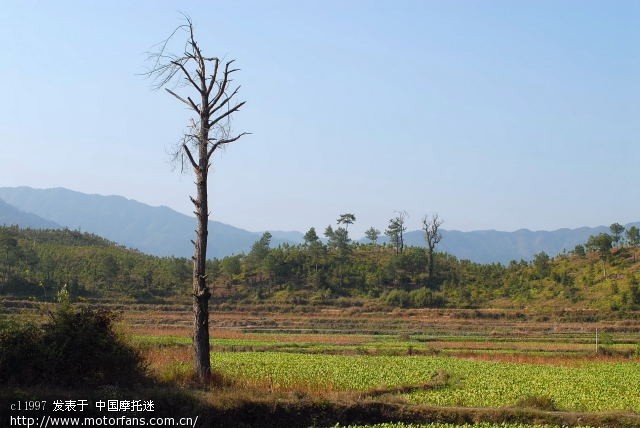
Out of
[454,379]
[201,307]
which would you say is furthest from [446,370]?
[201,307]

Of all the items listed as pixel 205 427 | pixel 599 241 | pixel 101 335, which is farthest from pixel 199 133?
pixel 599 241

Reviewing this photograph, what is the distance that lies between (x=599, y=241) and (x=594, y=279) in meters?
7.13

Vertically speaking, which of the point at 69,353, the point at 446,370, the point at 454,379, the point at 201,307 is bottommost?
the point at 446,370

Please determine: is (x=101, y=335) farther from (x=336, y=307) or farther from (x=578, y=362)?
(x=336, y=307)

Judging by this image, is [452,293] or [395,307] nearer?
[395,307]

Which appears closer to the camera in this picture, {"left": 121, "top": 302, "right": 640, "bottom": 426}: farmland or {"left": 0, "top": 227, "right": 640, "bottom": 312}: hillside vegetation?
{"left": 121, "top": 302, "right": 640, "bottom": 426}: farmland

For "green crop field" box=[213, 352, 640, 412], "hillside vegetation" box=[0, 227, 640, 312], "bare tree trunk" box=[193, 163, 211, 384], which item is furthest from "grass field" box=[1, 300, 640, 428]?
"hillside vegetation" box=[0, 227, 640, 312]

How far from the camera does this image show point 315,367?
26266 mm

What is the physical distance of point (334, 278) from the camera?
9175cm

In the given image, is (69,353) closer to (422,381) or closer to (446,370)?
(422,381)

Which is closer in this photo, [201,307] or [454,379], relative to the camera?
[201,307]

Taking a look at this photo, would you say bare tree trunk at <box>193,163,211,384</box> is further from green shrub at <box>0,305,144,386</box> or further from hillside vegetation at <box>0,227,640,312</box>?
hillside vegetation at <box>0,227,640,312</box>

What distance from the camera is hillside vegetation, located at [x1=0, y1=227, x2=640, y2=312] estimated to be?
255 ft

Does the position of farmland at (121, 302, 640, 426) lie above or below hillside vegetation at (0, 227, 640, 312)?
below
